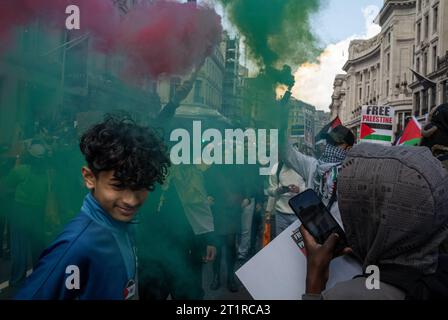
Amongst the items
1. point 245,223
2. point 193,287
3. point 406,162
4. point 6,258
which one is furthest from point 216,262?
point 406,162

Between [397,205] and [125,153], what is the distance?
94 cm

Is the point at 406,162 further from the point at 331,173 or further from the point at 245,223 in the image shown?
the point at 245,223

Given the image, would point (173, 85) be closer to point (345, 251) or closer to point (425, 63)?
point (345, 251)

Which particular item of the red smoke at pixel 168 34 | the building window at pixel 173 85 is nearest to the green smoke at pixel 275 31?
the red smoke at pixel 168 34

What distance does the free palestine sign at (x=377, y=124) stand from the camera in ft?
14.2

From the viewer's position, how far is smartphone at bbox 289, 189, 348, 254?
1.26 metres

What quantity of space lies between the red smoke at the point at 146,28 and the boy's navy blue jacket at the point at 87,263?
1.34m

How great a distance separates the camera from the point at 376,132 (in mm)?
4461

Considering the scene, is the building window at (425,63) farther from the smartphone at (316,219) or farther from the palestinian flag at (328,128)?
the smartphone at (316,219)

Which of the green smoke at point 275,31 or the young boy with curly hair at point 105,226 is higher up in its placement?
the green smoke at point 275,31

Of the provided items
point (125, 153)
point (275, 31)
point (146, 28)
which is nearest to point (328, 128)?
point (275, 31)

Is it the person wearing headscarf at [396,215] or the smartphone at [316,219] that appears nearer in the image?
the person wearing headscarf at [396,215]

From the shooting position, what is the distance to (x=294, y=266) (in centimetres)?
131
